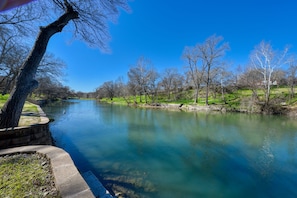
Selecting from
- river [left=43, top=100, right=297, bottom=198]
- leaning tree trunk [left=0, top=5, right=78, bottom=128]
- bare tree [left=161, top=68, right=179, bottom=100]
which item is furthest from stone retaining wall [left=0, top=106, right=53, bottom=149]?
bare tree [left=161, top=68, right=179, bottom=100]

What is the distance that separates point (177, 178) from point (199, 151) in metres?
2.46

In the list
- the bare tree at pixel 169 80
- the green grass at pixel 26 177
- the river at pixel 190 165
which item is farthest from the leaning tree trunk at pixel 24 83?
the bare tree at pixel 169 80

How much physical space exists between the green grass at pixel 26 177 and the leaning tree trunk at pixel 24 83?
2.24 metres

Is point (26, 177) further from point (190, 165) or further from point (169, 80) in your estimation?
point (169, 80)

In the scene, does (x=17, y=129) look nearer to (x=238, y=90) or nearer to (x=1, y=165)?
(x=1, y=165)

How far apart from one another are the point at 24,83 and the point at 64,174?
4.21 metres

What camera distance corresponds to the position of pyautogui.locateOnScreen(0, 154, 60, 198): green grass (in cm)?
188

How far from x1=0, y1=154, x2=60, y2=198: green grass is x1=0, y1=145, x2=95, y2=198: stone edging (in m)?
0.09

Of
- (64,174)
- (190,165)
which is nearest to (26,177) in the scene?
(64,174)

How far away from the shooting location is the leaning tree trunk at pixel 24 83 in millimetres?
4555

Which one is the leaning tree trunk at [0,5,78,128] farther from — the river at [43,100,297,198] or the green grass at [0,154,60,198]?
the river at [43,100,297,198]

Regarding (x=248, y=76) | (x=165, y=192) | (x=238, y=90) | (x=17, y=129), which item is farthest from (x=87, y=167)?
(x=238, y=90)

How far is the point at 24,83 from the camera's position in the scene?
4.80m

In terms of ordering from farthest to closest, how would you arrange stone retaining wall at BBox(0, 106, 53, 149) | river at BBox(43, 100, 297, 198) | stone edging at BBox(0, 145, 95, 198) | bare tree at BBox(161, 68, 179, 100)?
bare tree at BBox(161, 68, 179, 100), stone retaining wall at BBox(0, 106, 53, 149), river at BBox(43, 100, 297, 198), stone edging at BBox(0, 145, 95, 198)
